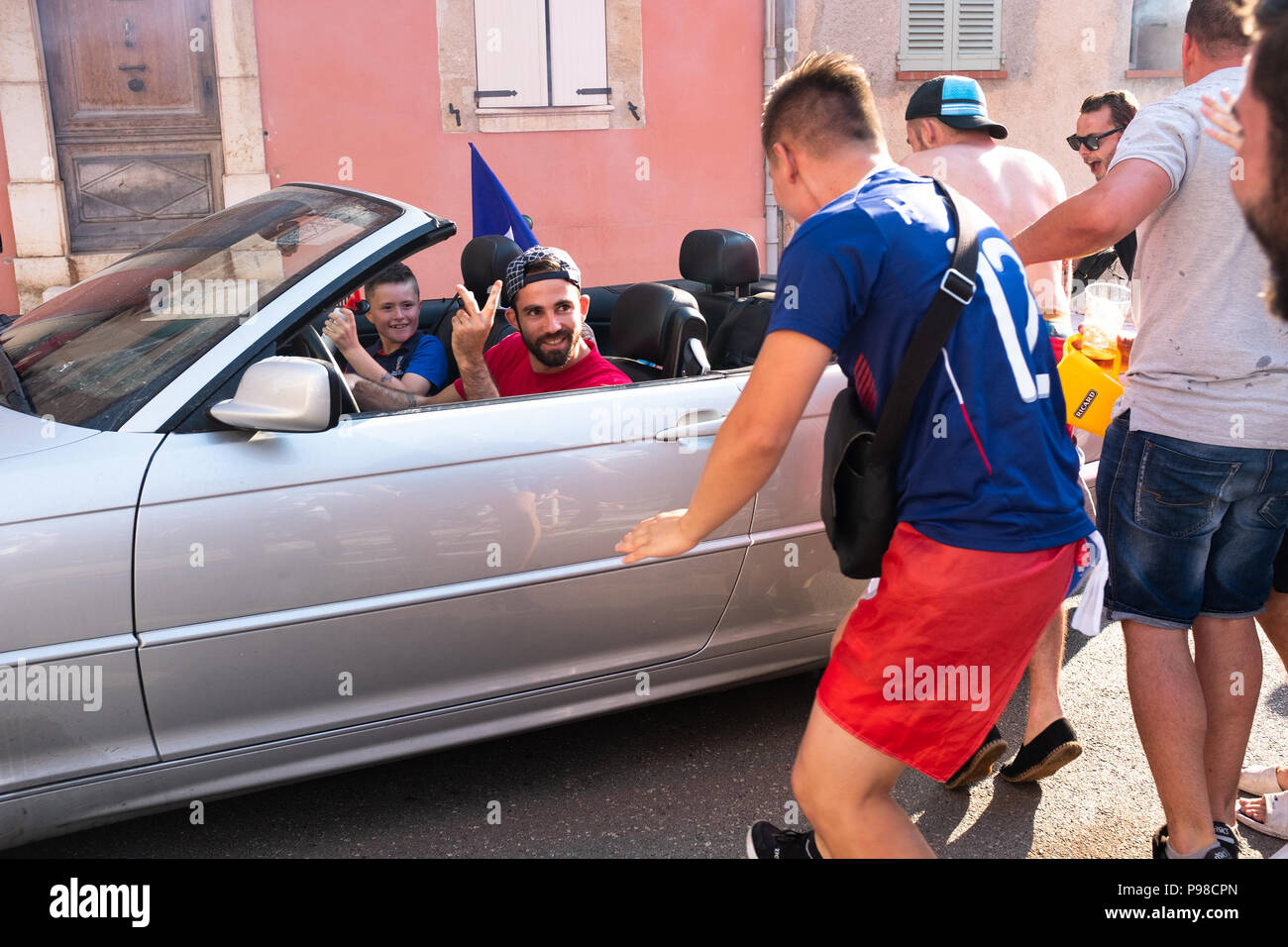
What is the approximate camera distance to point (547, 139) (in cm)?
973

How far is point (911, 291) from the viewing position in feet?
6.08

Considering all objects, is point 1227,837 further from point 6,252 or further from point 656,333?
point 6,252

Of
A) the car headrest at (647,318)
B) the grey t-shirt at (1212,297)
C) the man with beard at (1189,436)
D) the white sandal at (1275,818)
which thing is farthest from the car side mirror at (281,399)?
the white sandal at (1275,818)

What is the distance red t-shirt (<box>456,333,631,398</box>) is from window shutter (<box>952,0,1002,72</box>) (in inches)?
337

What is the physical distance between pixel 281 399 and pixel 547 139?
25.5 ft

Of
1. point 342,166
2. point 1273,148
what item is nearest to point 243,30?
point 342,166

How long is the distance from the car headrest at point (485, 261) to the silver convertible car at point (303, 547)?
112 centimetres

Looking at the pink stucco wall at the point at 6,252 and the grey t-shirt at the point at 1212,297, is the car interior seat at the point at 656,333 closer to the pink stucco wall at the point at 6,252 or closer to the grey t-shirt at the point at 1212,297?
the grey t-shirt at the point at 1212,297

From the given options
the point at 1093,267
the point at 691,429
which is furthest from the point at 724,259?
the point at 1093,267

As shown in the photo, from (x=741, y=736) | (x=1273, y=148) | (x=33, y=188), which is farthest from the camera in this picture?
(x=33, y=188)

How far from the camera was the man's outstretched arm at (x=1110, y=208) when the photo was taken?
7.70 ft

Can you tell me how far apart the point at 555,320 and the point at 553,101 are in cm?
683
